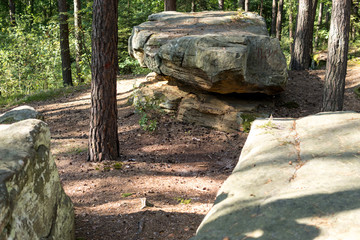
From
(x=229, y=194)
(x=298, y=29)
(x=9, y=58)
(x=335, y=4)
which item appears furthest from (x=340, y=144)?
(x=9, y=58)

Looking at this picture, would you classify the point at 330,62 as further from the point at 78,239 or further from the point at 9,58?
the point at 9,58

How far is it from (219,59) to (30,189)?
5.84 m

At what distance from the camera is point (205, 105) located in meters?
9.05

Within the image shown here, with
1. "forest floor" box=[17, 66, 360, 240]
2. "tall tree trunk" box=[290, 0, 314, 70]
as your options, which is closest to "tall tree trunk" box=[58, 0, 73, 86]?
"forest floor" box=[17, 66, 360, 240]

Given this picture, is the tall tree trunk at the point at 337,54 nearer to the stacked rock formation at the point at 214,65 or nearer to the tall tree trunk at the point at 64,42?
the stacked rock formation at the point at 214,65

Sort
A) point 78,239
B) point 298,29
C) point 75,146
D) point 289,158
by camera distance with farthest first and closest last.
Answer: point 298,29
point 75,146
point 78,239
point 289,158

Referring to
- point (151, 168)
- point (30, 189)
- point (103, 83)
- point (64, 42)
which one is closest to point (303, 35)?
point (151, 168)

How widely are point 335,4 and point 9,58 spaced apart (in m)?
15.6

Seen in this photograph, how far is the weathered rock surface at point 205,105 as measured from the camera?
8797 millimetres

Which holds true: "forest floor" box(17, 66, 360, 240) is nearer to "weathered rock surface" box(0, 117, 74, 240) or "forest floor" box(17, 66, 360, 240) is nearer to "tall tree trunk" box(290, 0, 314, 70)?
"tall tree trunk" box(290, 0, 314, 70)

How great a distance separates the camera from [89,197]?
5703mm

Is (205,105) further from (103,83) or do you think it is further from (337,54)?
(337,54)

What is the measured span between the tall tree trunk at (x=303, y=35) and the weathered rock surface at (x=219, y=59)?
8.33 ft

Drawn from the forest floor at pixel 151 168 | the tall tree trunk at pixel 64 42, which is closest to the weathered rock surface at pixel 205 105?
the forest floor at pixel 151 168
